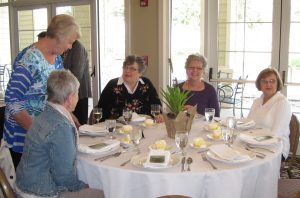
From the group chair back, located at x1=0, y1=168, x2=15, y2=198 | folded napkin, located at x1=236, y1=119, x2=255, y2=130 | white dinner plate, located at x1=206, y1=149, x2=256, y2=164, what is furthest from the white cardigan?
chair back, located at x1=0, y1=168, x2=15, y2=198

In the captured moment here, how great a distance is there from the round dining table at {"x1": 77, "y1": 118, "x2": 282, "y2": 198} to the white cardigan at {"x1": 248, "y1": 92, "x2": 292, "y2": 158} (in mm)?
702

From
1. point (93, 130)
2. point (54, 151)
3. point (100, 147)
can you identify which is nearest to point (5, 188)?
point (54, 151)

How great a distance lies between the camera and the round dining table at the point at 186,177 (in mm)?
1720

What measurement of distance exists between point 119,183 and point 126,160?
0.16m

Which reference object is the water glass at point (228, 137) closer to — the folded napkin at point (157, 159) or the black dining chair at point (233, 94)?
the folded napkin at point (157, 159)

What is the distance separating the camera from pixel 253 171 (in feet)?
6.04

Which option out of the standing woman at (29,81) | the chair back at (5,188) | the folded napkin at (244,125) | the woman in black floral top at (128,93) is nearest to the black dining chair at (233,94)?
the woman in black floral top at (128,93)

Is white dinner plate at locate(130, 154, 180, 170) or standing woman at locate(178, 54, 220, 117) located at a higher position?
standing woman at locate(178, 54, 220, 117)

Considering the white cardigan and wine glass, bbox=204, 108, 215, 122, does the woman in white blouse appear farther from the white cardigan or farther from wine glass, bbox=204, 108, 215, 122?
wine glass, bbox=204, 108, 215, 122

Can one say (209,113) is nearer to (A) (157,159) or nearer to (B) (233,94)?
(A) (157,159)

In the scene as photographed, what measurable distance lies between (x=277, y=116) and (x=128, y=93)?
1.26 meters

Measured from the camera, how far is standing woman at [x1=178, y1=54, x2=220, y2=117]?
326cm

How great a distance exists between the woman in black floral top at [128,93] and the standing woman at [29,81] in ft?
→ 2.88

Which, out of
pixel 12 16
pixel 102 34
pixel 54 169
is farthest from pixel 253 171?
pixel 12 16
